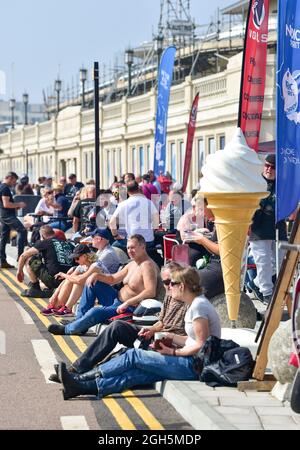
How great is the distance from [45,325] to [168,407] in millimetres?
5841

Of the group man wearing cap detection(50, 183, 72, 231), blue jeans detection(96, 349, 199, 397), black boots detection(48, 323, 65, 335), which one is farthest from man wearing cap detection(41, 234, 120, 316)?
man wearing cap detection(50, 183, 72, 231)

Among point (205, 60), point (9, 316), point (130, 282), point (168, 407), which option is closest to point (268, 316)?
point (168, 407)

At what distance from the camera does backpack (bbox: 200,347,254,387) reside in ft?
31.4

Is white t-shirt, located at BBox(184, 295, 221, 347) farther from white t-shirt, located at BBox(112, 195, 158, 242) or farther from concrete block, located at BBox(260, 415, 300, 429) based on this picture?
white t-shirt, located at BBox(112, 195, 158, 242)

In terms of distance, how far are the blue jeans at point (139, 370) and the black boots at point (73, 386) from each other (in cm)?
7

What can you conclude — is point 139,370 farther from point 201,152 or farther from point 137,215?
point 201,152

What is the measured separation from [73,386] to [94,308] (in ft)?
12.3

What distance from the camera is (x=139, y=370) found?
995cm

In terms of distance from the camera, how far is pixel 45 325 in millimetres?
14914

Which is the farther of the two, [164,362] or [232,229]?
[232,229]

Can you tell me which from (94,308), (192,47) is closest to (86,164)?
(192,47)

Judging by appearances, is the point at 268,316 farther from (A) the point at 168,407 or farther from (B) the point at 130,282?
(B) the point at 130,282

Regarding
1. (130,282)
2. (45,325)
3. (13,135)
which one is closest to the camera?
(130,282)

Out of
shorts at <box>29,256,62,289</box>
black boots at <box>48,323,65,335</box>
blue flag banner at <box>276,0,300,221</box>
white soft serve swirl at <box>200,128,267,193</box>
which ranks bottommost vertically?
black boots at <box>48,323,65,335</box>
